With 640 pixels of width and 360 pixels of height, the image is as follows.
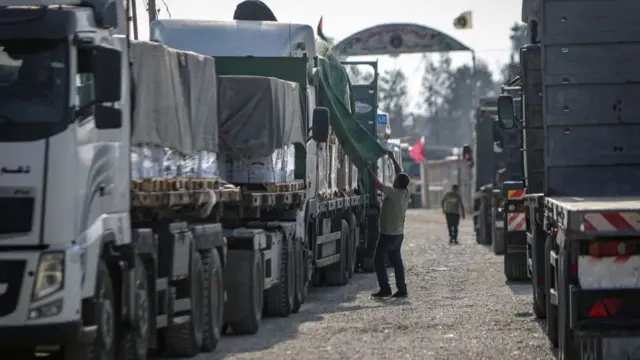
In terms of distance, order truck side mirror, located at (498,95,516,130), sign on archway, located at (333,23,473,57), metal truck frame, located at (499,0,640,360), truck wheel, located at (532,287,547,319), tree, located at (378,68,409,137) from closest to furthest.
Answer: metal truck frame, located at (499,0,640,360) < truck wheel, located at (532,287,547,319) < truck side mirror, located at (498,95,516,130) < sign on archway, located at (333,23,473,57) < tree, located at (378,68,409,137)

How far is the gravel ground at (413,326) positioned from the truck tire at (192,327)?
7.5 inches

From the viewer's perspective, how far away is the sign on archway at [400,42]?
2328 inches

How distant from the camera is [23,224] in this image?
1138 centimetres

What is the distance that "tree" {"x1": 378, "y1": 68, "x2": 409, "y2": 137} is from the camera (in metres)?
179

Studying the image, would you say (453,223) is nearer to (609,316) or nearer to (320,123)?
(320,123)

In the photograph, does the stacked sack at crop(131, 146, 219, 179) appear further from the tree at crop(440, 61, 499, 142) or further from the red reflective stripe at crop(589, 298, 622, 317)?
the tree at crop(440, 61, 499, 142)

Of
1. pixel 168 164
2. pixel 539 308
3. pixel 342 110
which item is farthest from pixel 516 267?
pixel 168 164

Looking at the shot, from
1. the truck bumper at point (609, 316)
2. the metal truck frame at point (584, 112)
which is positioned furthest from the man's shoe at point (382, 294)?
the truck bumper at point (609, 316)

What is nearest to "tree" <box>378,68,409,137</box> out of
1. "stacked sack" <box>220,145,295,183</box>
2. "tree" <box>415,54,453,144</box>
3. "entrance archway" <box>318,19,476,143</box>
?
"tree" <box>415,54,453,144</box>

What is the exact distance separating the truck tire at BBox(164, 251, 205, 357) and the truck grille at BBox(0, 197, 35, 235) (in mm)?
3357

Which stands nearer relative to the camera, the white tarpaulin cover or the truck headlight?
the truck headlight

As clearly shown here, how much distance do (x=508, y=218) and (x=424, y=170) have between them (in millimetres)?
67928

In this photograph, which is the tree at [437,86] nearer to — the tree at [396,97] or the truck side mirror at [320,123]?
the tree at [396,97]

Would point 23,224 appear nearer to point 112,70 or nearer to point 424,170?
point 112,70
